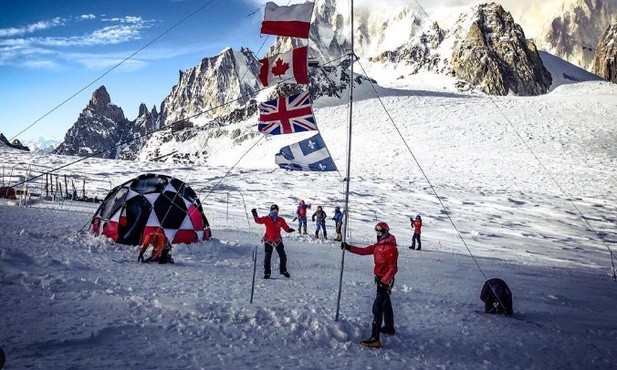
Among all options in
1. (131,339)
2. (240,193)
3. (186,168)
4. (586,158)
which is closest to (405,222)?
(240,193)

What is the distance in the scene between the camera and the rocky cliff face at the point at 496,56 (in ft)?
349

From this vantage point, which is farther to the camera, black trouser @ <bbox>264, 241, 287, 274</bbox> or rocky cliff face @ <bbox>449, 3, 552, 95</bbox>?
rocky cliff face @ <bbox>449, 3, 552, 95</bbox>

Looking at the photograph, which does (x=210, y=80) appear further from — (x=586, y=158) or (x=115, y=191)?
(x=115, y=191)

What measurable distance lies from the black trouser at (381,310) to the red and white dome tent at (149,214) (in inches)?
300

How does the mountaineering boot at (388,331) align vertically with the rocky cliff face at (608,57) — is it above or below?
below

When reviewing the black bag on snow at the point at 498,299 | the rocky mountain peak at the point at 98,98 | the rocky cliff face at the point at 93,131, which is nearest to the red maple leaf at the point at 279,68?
the black bag on snow at the point at 498,299

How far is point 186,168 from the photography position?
40.6m

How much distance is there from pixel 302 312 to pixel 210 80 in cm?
20304

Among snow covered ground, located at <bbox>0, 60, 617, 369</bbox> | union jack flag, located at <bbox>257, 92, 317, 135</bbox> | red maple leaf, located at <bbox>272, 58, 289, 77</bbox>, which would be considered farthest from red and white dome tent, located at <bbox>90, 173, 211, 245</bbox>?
red maple leaf, located at <bbox>272, 58, 289, 77</bbox>

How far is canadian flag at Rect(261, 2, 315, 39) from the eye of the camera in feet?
27.6

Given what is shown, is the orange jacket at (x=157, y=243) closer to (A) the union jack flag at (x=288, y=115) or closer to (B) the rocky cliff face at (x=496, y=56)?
(A) the union jack flag at (x=288, y=115)

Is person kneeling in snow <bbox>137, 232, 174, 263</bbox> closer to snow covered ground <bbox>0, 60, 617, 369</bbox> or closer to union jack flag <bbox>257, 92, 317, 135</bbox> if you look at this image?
snow covered ground <bbox>0, 60, 617, 369</bbox>

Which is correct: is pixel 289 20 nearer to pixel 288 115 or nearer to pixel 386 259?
pixel 288 115

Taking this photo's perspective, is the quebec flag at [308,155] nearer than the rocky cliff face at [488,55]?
Yes
